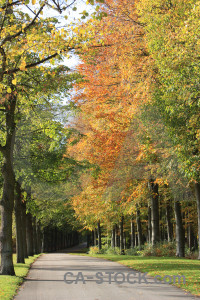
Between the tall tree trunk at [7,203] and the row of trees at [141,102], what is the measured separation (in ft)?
13.2

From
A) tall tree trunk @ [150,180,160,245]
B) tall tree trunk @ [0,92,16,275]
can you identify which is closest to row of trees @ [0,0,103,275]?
tall tree trunk @ [0,92,16,275]

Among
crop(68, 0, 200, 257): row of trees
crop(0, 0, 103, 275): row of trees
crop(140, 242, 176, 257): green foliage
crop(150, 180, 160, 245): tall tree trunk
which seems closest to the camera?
crop(0, 0, 103, 275): row of trees

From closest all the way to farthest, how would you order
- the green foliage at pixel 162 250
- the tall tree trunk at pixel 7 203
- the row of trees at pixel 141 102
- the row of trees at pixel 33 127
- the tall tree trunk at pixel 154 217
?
the row of trees at pixel 33 127 < the row of trees at pixel 141 102 < the tall tree trunk at pixel 7 203 < the green foliage at pixel 162 250 < the tall tree trunk at pixel 154 217

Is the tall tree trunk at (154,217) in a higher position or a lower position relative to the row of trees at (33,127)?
lower

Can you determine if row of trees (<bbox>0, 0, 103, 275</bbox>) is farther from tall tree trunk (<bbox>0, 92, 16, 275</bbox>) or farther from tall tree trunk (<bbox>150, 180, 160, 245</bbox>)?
tall tree trunk (<bbox>150, 180, 160, 245</bbox>)

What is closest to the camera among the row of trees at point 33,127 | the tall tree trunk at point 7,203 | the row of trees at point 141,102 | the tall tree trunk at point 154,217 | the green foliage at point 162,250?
the row of trees at point 33,127

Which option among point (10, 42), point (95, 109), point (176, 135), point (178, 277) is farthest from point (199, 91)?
point (95, 109)

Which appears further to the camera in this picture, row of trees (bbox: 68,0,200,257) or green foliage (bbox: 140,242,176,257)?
green foliage (bbox: 140,242,176,257)

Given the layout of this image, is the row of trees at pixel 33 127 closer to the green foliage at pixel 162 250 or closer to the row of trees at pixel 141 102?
the row of trees at pixel 141 102

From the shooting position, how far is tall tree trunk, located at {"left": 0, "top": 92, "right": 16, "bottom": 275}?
46.0 ft

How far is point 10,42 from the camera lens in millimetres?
8164

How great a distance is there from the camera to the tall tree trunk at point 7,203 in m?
14.0

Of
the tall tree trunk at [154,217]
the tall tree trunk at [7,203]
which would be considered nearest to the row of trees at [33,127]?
the tall tree trunk at [7,203]

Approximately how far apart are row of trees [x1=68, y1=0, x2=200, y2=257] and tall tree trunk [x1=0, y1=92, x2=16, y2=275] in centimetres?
401
